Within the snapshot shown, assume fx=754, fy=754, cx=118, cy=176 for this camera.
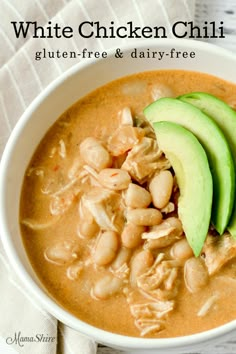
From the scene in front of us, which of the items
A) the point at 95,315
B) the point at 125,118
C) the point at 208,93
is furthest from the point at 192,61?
the point at 95,315

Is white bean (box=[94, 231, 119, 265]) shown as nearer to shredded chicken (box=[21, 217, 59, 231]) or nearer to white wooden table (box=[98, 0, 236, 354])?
shredded chicken (box=[21, 217, 59, 231])

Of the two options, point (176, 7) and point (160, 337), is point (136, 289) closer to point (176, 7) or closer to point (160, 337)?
point (160, 337)

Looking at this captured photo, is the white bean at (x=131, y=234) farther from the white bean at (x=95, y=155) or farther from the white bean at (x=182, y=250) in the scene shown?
the white bean at (x=95, y=155)

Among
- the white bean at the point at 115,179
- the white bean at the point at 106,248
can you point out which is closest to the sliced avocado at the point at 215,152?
the white bean at the point at 115,179

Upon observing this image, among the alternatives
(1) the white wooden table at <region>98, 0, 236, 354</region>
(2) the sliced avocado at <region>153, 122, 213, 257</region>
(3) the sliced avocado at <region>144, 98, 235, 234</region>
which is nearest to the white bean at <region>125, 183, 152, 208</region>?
(2) the sliced avocado at <region>153, 122, 213, 257</region>

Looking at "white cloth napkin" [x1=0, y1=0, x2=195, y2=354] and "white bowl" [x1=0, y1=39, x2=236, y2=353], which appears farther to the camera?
"white cloth napkin" [x1=0, y1=0, x2=195, y2=354]

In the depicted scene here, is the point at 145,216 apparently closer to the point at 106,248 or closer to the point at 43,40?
the point at 106,248

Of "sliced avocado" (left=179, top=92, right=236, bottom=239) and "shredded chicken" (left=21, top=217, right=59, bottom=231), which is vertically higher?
"sliced avocado" (left=179, top=92, right=236, bottom=239)
